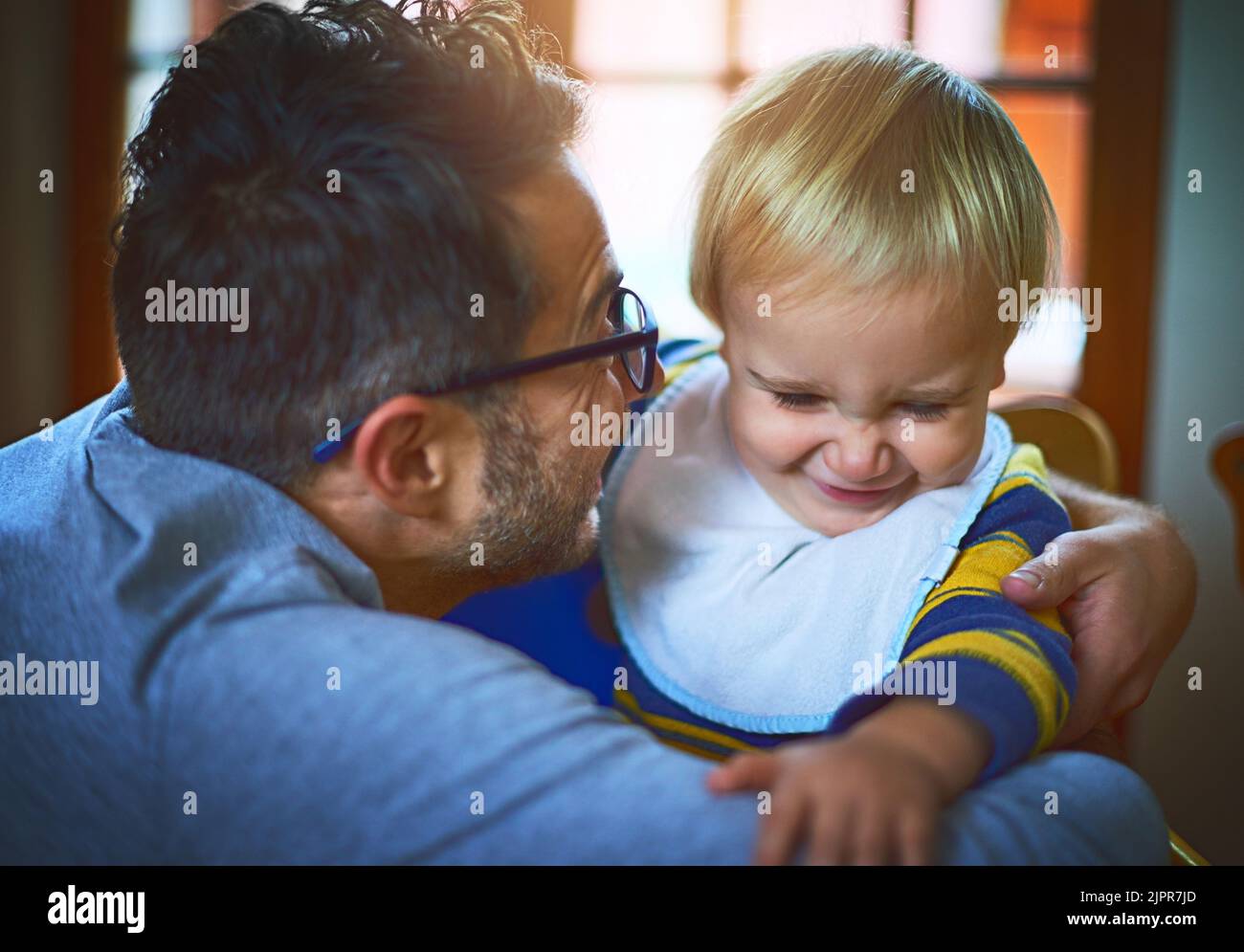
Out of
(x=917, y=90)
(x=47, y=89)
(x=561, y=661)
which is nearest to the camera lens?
(x=917, y=90)

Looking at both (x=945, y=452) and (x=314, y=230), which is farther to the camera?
(x=945, y=452)

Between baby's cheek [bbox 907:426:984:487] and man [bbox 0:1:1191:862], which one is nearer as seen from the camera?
man [bbox 0:1:1191:862]

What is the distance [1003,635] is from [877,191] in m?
0.49

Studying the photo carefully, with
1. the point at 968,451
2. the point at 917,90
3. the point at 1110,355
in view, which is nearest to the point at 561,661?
the point at 968,451

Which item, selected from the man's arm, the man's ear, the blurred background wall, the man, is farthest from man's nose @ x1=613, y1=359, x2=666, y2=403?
the blurred background wall

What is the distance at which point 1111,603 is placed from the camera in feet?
3.77

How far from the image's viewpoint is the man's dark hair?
978 mm

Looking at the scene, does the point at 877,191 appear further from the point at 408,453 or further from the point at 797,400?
the point at 408,453

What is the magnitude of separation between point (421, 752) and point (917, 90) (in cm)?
91

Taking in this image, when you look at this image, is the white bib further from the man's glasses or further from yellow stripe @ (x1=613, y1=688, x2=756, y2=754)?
the man's glasses

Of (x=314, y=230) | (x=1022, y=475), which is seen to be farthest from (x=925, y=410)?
(x=314, y=230)

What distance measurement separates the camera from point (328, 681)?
77 cm

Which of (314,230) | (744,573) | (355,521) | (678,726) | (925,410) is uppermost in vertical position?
(314,230)
